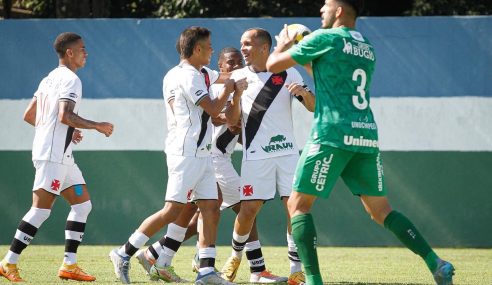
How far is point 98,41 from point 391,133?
13.4 ft

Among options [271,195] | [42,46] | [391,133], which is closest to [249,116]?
[271,195]

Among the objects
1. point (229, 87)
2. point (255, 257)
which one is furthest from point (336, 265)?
point (229, 87)

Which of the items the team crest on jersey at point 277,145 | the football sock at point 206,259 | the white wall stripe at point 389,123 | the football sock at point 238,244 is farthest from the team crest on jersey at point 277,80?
the white wall stripe at point 389,123

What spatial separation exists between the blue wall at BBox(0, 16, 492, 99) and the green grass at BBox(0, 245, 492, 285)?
6.97 feet

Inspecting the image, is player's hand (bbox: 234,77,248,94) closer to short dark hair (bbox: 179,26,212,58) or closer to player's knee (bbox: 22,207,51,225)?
short dark hair (bbox: 179,26,212,58)

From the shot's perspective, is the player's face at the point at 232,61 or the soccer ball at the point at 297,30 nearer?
the soccer ball at the point at 297,30

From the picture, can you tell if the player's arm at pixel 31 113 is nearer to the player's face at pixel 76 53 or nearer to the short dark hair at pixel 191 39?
the player's face at pixel 76 53

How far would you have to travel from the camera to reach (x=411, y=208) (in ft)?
42.9

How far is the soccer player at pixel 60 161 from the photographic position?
29.6ft

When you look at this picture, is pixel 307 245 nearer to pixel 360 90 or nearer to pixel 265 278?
pixel 360 90

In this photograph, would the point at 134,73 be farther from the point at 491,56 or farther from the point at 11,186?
the point at 491,56

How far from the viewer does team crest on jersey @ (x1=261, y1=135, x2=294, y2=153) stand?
8.93 m

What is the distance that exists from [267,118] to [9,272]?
8.87 ft

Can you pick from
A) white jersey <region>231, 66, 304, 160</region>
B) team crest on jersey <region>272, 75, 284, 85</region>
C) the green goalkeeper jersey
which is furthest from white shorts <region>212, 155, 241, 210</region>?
the green goalkeeper jersey
